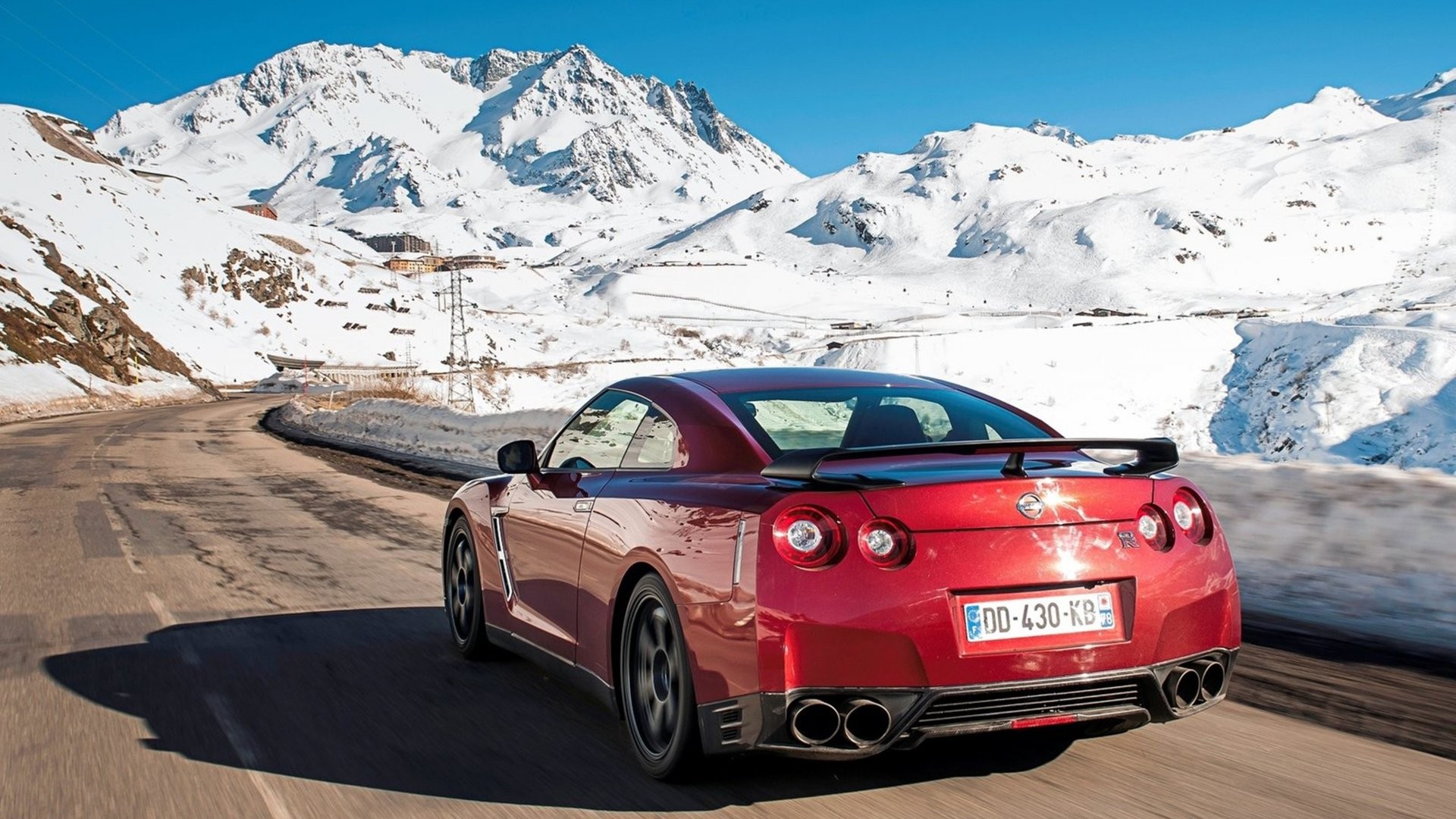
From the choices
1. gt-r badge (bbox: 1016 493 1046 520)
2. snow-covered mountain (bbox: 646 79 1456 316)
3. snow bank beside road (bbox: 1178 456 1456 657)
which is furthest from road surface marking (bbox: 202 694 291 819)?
snow-covered mountain (bbox: 646 79 1456 316)

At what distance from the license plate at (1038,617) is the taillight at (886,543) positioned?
232mm

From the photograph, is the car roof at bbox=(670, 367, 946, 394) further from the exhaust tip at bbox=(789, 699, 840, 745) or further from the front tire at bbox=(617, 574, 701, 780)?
the exhaust tip at bbox=(789, 699, 840, 745)

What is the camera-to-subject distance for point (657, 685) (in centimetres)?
410

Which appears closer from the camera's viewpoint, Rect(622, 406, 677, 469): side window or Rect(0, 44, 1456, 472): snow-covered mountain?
Rect(622, 406, 677, 469): side window

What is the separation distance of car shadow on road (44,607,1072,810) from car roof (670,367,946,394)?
1352 millimetres

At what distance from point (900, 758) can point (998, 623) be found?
3.07 ft

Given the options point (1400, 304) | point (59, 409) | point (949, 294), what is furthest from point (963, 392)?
point (949, 294)

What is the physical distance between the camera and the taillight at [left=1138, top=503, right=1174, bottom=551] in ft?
12.4

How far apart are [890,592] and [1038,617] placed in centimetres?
45

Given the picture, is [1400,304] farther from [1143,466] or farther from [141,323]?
[1143,466]

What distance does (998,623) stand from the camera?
3.51 m

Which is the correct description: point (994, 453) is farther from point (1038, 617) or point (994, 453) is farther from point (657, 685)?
point (657, 685)

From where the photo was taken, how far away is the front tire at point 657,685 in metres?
3.84

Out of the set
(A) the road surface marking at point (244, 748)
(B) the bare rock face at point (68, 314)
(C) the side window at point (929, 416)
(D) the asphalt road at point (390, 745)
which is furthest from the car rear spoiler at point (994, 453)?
(B) the bare rock face at point (68, 314)
